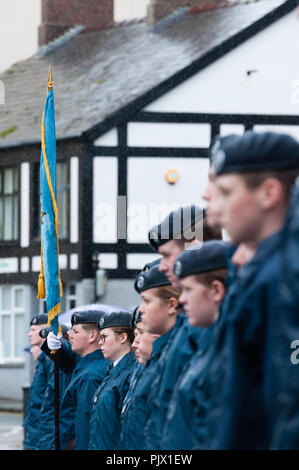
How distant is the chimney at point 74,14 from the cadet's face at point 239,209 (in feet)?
94.1

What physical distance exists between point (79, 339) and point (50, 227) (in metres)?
0.92

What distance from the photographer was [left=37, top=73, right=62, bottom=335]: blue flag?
870 centimetres

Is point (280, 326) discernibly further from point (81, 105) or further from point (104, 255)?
point (81, 105)

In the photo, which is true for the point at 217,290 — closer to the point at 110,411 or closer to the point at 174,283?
the point at 174,283

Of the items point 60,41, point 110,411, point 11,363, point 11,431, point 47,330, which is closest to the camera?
point 110,411

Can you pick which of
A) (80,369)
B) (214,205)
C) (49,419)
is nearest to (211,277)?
(214,205)

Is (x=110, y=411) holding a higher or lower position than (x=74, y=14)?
lower

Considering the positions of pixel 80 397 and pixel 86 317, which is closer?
pixel 80 397

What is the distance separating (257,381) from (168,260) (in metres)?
2.47

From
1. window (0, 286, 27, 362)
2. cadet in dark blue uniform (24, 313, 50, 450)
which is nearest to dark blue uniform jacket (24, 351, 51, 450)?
cadet in dark blue uniform (24, 313, 50, 450)

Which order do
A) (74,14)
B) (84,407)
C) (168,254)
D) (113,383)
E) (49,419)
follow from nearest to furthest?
1. (168,254)
2. (113,383)
3. (84,407)
4. (49,419)
5. (74,14)

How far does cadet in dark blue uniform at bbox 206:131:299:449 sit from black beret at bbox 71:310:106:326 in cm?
579

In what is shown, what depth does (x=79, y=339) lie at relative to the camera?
30.4 ft

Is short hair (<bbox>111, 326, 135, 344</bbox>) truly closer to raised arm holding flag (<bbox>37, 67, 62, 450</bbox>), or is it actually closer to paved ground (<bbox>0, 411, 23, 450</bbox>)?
raised arm holding flag (<bbox>37, 67, 62, 450</bbox>)
